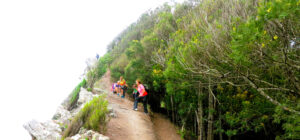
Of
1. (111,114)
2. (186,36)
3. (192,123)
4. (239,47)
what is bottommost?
(192,123)

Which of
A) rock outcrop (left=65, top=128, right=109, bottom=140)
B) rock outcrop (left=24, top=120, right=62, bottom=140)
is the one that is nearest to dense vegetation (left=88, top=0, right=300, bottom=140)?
rock outcrop (left=65, top=128, right=109, bottom=140)

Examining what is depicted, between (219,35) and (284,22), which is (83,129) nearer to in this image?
(219,35)

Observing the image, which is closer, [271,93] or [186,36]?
[271,93]

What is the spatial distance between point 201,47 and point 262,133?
7768mm

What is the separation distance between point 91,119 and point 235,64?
4.62 metres

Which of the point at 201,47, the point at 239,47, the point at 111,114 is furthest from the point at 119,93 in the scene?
the point at 239,47

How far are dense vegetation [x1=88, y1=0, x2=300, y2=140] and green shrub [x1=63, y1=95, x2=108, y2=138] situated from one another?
2.85 meters

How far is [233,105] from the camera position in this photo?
8680 millimetres

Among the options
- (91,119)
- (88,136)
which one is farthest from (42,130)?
(88,136)

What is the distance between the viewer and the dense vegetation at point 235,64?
4.00 metres

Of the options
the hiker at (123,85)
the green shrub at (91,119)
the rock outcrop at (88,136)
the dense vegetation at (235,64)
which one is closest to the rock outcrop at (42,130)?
the green shrub at (91,119)

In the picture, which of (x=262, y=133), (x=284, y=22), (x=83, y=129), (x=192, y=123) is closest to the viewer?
(x=284, y=22)

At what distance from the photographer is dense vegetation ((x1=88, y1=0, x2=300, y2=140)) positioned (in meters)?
4.00

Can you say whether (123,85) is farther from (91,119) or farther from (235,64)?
(235,64)
